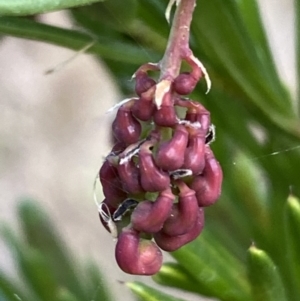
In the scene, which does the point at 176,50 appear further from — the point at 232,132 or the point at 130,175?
the point at 232,132

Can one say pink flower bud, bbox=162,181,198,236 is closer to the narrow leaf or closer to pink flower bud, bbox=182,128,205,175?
pink flower bud, bbox=182,128,205,175

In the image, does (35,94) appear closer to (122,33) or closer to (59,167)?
(59,167)

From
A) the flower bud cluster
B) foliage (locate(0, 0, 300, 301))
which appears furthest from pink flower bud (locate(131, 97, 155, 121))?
foliage (locate(0, 0, 300, 301))

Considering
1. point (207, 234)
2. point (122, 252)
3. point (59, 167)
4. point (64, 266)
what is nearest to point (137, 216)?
point (122, 252)

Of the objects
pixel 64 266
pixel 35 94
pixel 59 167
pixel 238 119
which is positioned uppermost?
pixel 238 119

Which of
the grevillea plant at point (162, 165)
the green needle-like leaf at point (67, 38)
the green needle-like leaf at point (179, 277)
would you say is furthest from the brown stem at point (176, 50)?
the green needle-like leaf at point (179, 277)

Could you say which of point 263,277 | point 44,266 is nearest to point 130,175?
point 263,277

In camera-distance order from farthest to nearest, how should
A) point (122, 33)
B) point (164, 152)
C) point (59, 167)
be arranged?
point (59, 167)
point (122, 33)
point (164, 152)
